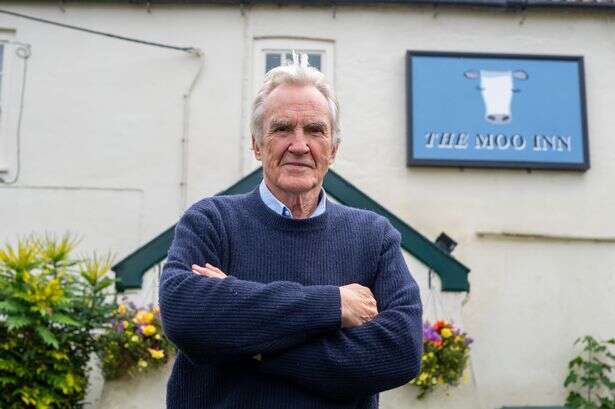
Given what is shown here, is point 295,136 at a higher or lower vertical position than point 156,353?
higher

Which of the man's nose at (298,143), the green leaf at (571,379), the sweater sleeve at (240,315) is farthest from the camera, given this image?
the green leaf at (571,379)

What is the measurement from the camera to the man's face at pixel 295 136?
2.29 metres

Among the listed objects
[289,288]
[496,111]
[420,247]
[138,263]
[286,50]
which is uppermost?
[286,50]

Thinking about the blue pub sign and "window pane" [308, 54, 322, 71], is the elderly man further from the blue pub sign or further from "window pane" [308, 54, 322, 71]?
"window pane" [308, 54, 322, 71]

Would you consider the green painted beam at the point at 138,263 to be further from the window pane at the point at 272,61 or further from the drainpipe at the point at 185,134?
the window pane at the point at 272,61

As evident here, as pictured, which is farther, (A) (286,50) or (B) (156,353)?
(A) (286,50)

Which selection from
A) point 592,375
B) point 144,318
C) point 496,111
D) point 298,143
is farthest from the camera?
point 496,111

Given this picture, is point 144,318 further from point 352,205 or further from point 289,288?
point 289,288

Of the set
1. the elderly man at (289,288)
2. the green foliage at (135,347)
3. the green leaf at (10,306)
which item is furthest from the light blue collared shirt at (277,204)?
the green leaf at (10,306)

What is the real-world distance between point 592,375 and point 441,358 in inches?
131

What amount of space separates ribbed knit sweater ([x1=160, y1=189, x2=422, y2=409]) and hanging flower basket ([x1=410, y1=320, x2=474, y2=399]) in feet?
10.5

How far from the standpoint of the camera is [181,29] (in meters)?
8.79

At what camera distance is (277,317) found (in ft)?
6.63

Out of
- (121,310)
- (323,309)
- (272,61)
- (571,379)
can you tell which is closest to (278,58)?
(272,61)
